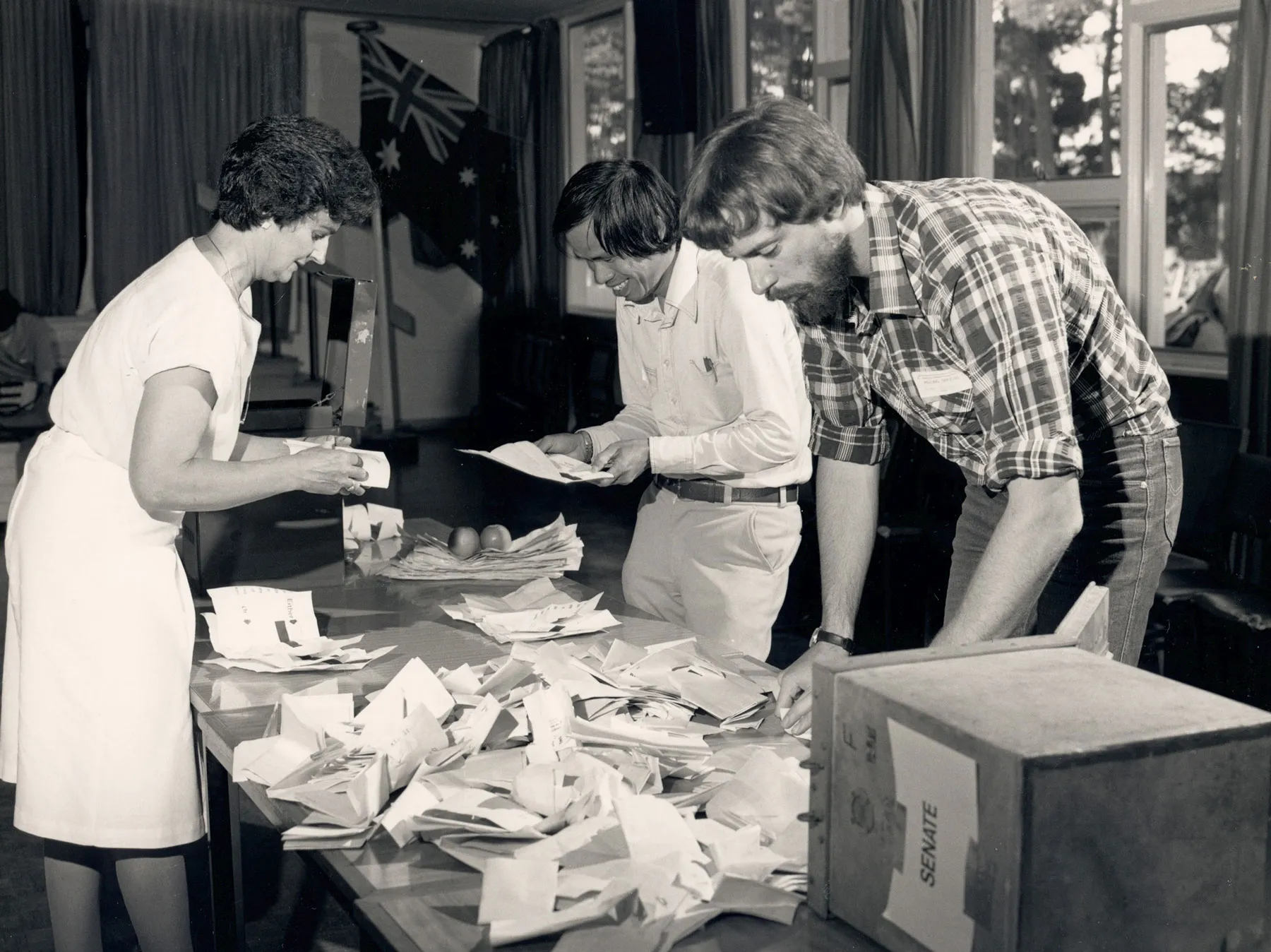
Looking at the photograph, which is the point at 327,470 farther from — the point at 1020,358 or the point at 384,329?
the point at 384,329

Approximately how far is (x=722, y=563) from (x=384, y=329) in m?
8.04

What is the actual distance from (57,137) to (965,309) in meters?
8.64

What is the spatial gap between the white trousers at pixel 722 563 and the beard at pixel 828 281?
0.91m

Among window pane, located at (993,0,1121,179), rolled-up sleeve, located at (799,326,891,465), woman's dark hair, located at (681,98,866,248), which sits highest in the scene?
window pane, located at (993,0,1121,179)

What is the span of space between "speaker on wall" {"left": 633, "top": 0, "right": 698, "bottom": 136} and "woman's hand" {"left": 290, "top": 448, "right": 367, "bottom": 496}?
210 inches

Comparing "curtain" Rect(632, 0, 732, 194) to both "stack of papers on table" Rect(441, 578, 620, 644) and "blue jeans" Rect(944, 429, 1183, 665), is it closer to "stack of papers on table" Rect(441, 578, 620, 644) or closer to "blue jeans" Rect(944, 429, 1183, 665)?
"stack of papers on table" Rect(441, 578, 620, 644)

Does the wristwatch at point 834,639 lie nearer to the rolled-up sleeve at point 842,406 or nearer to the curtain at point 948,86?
the rolled-up sleeve at point 842,406

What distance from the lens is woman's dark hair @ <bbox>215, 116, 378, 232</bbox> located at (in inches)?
75.2

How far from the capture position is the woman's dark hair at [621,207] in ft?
8.12

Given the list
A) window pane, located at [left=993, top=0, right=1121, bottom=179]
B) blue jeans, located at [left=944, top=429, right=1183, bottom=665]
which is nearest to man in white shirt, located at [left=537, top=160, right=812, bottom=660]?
blue jeans, located at [left=944, top=429, right=1183, bottom=665]

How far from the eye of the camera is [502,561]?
2.64 m

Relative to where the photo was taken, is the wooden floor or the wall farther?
the wall

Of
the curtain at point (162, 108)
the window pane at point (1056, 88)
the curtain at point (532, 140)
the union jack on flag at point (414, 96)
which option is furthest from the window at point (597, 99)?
the window pane at point (1056, 88)

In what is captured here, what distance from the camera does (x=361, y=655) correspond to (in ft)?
6.53
